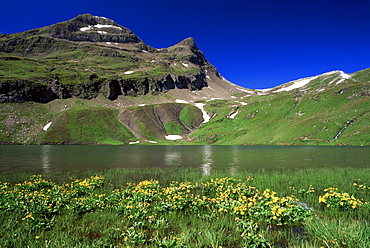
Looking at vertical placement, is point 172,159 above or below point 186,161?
below

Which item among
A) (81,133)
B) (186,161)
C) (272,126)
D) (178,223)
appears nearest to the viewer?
(178,223)

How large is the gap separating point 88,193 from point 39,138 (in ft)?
606

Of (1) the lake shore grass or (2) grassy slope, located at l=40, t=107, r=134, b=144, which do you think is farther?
(2) grassy slope, located at l=40, t=107, r=134, b=144

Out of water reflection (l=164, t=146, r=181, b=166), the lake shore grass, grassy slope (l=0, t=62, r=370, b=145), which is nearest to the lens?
the lake shore grass

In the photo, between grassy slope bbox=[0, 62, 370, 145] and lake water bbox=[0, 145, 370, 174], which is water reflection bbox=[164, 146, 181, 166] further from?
grassy slope bbox=[0, 62, 370, 145]

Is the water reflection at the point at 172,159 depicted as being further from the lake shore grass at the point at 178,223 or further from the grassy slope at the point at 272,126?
the grassy slope at the point at 272,126

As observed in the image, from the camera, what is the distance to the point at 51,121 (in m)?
192

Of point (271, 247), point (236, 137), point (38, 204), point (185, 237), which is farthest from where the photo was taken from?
point (236, 137)

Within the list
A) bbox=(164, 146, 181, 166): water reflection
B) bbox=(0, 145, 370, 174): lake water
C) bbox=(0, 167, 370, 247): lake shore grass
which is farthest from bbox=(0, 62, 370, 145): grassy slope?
bbox=(0, 167, 370, 247): lake shore grass

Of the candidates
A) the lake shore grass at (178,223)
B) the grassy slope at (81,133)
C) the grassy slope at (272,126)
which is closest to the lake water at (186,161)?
the lake shore grass at (178,223)

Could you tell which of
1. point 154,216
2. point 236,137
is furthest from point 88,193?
point 236,137

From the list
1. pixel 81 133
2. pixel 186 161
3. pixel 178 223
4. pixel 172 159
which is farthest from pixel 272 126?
pixel 81 133

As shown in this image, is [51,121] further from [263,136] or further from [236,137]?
[263,136]

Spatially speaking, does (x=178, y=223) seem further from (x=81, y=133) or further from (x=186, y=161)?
(x=81, y=133)
